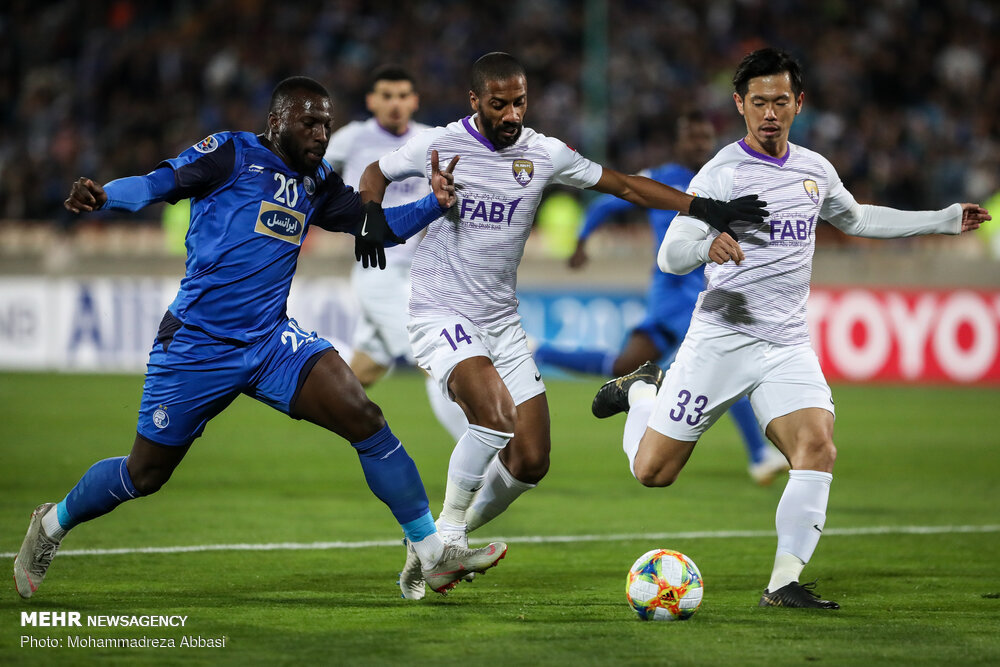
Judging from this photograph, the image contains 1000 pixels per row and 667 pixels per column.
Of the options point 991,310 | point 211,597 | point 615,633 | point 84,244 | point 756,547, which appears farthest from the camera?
point 84,244

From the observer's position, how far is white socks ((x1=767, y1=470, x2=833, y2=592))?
233 inches

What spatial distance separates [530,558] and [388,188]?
3411 millimetres

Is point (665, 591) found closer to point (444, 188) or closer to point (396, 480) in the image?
point (396, 480)

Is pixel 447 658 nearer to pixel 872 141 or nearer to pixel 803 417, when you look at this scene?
pixel 803 417

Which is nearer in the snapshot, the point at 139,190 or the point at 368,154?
the point at 139,190

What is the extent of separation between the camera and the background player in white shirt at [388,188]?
9.73 m

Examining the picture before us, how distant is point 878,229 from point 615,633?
253 centimetres

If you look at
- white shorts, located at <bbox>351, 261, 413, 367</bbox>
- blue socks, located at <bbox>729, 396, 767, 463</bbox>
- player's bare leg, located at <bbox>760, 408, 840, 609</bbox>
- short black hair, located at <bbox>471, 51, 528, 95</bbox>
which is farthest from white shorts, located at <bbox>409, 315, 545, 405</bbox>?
blue socks, located at <bbox>729, 396, 767, 463</bbox>

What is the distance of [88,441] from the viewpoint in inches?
485

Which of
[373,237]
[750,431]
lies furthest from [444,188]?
[750,431]

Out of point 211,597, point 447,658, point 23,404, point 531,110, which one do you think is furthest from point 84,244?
point 447,658

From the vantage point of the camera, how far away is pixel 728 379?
628 centimetres

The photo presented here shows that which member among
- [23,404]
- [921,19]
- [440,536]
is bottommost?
[23,404]

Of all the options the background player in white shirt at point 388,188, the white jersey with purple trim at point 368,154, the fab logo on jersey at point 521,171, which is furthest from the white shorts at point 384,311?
the fab logo on jersey at point 521,171
